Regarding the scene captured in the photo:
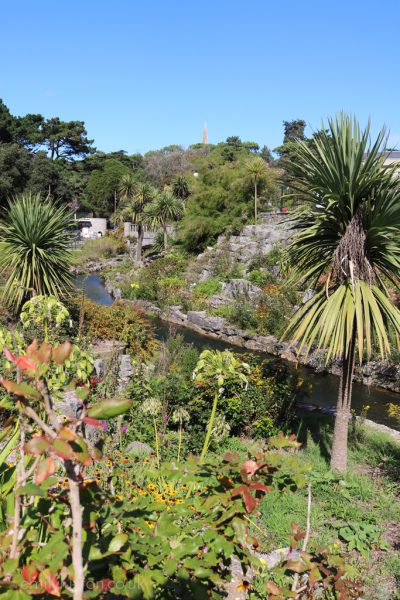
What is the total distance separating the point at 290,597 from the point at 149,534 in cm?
66

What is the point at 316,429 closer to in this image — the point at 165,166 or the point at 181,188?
the point at 181,188

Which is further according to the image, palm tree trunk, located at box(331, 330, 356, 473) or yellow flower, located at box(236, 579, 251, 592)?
palm tree trunk, located at box(331, 330, 356, 473)

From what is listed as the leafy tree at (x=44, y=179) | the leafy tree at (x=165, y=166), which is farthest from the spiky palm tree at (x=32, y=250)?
the leafy tree at (x=165, y=166)

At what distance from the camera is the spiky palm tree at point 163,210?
30.3 metres

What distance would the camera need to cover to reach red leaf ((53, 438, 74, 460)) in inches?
44.7

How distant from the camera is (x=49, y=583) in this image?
4.43ft

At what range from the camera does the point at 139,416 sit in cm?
626

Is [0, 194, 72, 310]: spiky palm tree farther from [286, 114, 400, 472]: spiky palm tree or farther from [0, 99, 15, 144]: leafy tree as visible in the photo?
[0, 99, 15, 144]: leafy tree

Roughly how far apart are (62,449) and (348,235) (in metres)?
4.73

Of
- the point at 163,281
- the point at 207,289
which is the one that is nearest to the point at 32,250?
the point at 207,289

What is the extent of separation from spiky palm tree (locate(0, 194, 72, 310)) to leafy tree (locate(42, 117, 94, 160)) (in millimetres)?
43326

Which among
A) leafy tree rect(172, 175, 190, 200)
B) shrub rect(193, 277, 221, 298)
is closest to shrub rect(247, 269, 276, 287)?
shrub rect(193, 277, 221, 298)

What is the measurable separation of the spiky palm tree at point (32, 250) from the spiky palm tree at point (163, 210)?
20.4 metres

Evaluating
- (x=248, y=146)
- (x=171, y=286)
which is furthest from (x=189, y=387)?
(x=248, y=146)
